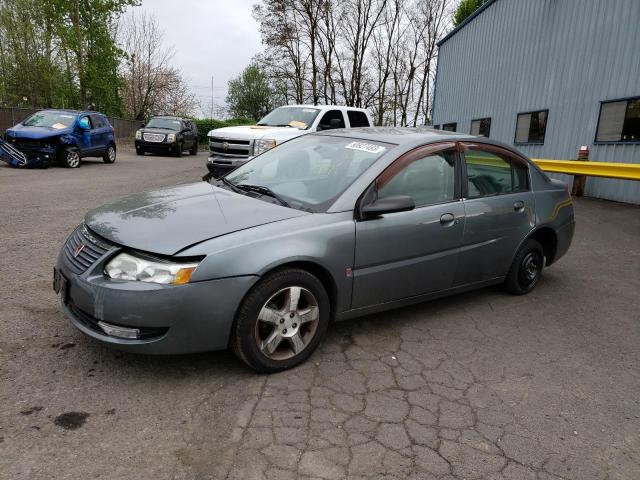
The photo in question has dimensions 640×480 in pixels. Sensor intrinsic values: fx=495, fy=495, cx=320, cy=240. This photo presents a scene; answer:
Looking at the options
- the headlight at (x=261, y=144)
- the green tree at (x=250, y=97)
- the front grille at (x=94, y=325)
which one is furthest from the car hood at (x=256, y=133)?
the green tree at (x=250, y=97)

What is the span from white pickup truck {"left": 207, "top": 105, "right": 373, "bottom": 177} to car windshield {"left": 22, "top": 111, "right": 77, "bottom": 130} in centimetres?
643

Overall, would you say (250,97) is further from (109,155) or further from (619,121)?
(619,121)

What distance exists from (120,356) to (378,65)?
145 feet

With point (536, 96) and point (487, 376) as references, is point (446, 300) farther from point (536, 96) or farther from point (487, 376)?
point (536, 96)

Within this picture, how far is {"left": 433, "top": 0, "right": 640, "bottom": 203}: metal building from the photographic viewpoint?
36.7 feet

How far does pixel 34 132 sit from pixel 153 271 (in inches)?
539

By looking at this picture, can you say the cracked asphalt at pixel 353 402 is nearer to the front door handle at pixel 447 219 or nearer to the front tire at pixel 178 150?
the front door handle at pixel 447 219

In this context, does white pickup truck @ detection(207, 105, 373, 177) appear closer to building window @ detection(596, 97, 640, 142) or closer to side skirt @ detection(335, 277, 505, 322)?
building window @ detection(596, 97, 640, 142)

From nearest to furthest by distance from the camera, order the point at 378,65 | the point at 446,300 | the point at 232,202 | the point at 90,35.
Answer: the point at 232,202 → the point at 446,300 → the point at 90,35 → the point at 378,65

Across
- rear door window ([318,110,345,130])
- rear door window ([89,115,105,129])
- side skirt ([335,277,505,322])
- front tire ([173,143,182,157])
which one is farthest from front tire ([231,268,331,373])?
front tire ([173,143,182,157])

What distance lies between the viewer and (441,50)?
2328 cm

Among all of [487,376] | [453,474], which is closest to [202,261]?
[453,474]

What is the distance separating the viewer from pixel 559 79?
13.6 m

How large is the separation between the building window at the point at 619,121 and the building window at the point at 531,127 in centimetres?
238
